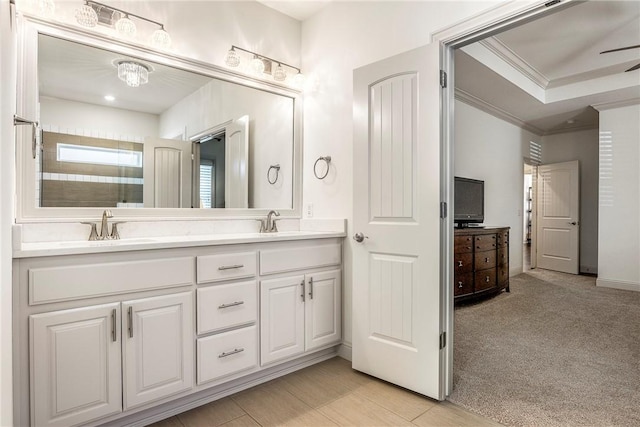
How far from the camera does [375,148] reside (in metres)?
2.29

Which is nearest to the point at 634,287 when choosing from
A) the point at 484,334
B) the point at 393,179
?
the point at 484,334

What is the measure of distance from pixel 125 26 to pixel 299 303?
6.45 ft

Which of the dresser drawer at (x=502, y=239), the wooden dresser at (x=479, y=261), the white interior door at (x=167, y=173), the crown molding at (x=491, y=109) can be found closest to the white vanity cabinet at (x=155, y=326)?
the white interior door at (x=167, y=173)

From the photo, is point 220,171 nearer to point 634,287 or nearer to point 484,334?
point 484,334

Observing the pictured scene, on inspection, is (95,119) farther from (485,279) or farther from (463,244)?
(485,279)

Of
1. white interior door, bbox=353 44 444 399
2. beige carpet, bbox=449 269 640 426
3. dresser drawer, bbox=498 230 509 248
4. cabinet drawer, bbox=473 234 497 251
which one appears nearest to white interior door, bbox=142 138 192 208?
white interior door, bbox=353 44 444 399

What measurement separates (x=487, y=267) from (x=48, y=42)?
179 inches

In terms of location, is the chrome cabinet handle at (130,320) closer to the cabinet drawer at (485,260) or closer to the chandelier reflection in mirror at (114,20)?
the chandelier reflection in mirror at (114,20)

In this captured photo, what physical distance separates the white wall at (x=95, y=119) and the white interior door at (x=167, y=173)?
3.7 inches

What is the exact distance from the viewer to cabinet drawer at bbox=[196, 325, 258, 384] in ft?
6.25

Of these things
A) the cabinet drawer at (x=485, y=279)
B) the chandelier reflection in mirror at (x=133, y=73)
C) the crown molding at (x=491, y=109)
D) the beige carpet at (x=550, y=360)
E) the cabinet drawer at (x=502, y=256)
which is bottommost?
the beige carpet at (x=550, y=360)

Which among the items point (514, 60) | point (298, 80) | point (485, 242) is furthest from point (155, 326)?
point (514, 60)

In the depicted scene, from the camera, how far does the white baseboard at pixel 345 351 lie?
8.43ft

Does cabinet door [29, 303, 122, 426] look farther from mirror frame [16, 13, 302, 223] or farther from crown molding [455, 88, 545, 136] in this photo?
crown molding [455, 88, 545, 136]
